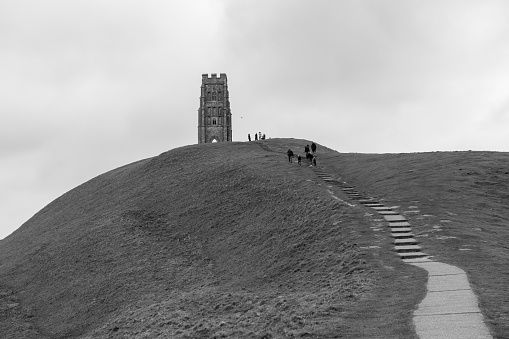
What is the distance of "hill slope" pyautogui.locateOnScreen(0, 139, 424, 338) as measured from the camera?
23.9 meters

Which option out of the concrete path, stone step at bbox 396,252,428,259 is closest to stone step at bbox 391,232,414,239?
stone step at bbox 396,252,428,259

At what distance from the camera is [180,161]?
77.2 meters

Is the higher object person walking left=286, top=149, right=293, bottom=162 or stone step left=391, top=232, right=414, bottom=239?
person walking left=286, top=149, right=293, bottom=162

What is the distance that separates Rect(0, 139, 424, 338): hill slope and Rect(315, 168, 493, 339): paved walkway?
0.66 meters

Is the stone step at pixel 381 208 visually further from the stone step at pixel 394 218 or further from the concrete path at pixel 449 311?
the concrete path at pixel 449 311

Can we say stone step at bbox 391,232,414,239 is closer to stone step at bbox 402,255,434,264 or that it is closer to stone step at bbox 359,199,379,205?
stone step at bbox 402,255,434,264

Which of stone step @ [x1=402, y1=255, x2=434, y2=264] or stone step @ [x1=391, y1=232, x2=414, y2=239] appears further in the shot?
stone step @ [x1=391, y1=232, x2=414, y2=239]

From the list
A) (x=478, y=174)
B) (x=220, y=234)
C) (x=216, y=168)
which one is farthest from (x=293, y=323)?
(x=216, y=168)

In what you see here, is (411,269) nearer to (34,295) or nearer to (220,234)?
(220,234)

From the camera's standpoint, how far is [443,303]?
825 inches

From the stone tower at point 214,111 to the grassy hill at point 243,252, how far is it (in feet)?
198

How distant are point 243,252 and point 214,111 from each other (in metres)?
99.9

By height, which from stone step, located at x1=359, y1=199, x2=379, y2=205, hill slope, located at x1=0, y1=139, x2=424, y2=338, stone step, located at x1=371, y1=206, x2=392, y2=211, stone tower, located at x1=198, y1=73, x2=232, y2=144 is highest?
stone tower, located at x1=198, y1=73, x2=232, y2=144

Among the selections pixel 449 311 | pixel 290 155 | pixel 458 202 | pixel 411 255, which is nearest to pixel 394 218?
pixel 458 202
